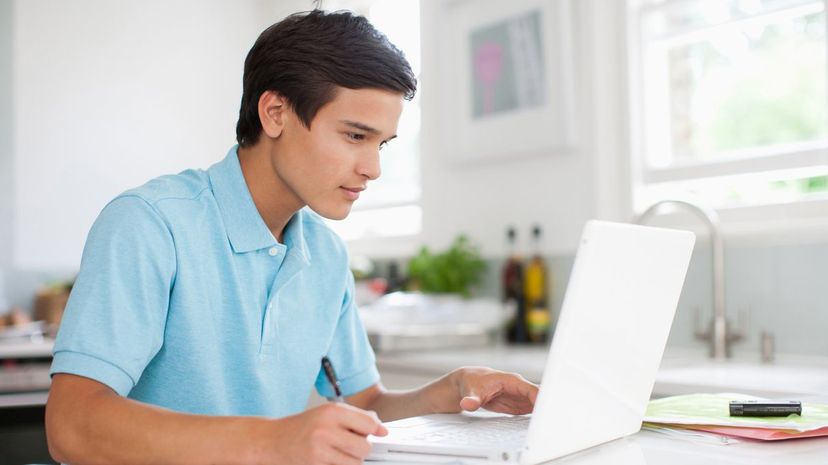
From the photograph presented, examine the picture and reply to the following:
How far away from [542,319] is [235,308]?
183cm

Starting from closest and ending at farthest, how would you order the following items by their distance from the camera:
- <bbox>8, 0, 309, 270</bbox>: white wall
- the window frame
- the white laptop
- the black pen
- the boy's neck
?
the white laptop < the boy's neck < the black pen < the window frame < <bbox>8, 0, 309, 270</bbox>: white wall

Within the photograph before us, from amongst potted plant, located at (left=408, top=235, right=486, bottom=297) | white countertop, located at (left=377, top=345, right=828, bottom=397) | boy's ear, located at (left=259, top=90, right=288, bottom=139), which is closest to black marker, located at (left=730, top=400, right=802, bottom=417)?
white countertop, located at (left=377, top=345, right=828, bottom=397)

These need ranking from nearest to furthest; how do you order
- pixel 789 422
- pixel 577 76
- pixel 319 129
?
1. pixel 789 422
2. pixel 319 129
3. pixel 577 76

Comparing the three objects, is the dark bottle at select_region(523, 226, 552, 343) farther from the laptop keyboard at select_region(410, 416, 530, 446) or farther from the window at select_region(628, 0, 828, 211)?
the laptop keyboard at select_region(410, 416, 530, 446)

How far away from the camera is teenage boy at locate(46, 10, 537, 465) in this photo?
1141 millimetres

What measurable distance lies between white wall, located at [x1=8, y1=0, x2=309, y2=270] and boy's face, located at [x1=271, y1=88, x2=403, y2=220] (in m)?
3.03

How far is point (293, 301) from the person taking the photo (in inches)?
58.6

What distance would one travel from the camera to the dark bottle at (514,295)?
3137 mm

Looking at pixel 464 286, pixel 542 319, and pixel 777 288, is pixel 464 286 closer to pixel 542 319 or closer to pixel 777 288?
pixel 542 319

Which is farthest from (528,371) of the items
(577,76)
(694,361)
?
(577,76)

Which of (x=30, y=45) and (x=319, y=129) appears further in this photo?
(x=30, y=45)

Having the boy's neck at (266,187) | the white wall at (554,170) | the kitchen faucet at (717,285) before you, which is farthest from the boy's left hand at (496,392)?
the white wall at (554,170)

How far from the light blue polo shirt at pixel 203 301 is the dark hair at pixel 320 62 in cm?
15

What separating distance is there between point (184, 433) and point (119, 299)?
0.25 meters
